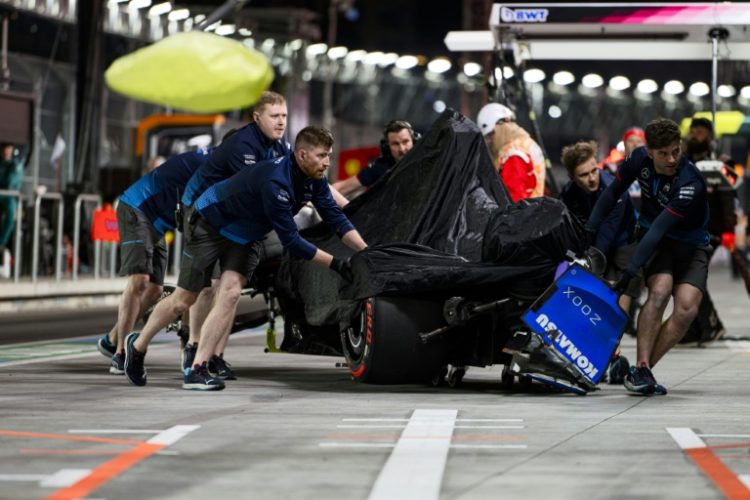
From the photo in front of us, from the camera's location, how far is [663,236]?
1114 centimetres

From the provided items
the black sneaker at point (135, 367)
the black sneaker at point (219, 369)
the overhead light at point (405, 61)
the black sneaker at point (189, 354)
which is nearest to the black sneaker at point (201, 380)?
the black sneaker at point (135, 367)

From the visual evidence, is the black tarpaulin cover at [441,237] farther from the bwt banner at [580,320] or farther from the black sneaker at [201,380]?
the black sneaker at [201,380]

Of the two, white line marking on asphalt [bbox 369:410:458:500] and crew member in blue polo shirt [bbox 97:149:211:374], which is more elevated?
crew member in blue polo shirt [bbox 97:149:211:374]

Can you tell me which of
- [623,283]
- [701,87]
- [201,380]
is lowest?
[201,380]

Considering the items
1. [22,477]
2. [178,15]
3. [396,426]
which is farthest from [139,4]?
[22,477]

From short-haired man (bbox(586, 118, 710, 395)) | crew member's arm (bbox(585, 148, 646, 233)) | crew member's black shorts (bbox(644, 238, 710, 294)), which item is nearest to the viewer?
short-haired man (bbox(586, 118, 710, 395))

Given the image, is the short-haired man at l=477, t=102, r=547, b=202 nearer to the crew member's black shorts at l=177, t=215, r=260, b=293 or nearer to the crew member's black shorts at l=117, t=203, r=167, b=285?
the crew member's black shorts at l=177, t=215, r=260, b=293

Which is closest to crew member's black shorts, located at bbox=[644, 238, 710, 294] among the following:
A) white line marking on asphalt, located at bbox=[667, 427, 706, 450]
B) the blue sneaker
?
the blue sneaker

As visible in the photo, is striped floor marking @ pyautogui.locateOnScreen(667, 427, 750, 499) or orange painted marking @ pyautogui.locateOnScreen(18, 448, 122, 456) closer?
striped floor marking @ pyautogui.locateOnScreen(667, 427, 750, 499)

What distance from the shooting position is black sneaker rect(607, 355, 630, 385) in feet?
39.1

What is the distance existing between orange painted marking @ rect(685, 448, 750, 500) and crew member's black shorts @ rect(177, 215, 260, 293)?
4090 mm

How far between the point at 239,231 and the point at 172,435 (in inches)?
116

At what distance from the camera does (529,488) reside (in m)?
6.64

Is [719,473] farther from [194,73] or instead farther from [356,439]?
[194,73]
